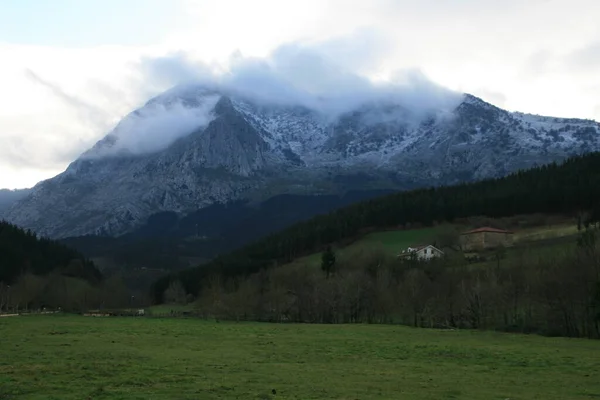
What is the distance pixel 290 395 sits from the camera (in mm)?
26812

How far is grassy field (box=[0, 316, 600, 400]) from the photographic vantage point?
27.9 m

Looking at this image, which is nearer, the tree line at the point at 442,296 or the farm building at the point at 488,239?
the tree line at the point at 442,296

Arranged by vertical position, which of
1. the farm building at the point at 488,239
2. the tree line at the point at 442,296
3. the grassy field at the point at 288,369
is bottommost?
the grassy field at the point at 288,369

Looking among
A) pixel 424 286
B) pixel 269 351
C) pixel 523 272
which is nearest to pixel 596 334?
pixel 523 272

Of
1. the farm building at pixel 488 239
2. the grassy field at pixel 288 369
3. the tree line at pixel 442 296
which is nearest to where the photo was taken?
the grassy field at pixel 288 369

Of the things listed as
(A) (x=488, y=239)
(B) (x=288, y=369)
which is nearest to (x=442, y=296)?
(B) (x=288, y=369)

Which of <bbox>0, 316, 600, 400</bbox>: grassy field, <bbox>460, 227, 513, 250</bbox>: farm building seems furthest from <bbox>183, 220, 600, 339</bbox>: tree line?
<bbox>460, 227, 513, 250</bbox>: farm building

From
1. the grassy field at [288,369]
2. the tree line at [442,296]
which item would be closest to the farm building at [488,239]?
the tree line at [442,296]

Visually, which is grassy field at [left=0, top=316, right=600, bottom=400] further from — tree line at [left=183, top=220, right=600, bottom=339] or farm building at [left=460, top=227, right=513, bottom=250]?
farm building at [left=460, top=227, right=513, bottom=250]

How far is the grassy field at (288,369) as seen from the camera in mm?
27922

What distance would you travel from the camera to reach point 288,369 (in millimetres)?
36938

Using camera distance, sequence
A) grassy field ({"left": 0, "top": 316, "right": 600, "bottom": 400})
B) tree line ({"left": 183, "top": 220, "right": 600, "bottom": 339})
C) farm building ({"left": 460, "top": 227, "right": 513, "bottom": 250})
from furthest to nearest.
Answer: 1. farm building ({"left": 460, "top": 227, "right": 513, "bottom": 250})
2. tree line ({"left": 183, "top": 220, "right": 600, "bottom": 339})
3. grassy field ({"left": 0, "top": 316, "right": 600, "bottom": 400})

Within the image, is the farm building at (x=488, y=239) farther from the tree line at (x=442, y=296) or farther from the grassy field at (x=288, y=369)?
the grassy field at (x=288, y=369)

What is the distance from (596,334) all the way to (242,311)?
66316mm
